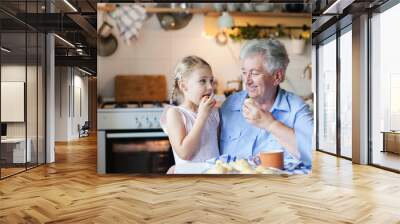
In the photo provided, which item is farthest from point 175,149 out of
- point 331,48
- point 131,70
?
point 331,48

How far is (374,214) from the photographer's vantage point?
150 inches

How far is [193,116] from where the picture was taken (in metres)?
5.02

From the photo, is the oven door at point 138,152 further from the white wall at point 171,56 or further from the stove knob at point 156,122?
the white wall at point 171,56

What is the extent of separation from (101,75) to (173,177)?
1.83 m

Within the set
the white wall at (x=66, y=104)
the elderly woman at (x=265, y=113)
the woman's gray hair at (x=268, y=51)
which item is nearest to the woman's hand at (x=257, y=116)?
the elderly woman at (x=265, y=113)

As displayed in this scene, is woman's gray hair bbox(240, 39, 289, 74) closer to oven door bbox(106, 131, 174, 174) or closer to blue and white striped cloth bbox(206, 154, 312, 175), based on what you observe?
blue and white striped cloth bbox(206, 154, 312, 175)

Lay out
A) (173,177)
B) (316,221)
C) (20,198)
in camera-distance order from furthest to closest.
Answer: (173,177) < (20,198) < (316,221)

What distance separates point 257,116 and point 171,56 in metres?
1.31

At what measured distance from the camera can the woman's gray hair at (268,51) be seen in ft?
16.6

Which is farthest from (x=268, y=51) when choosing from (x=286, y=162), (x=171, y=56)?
(x=286, y=162)

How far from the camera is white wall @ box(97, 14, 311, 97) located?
508 centimetres

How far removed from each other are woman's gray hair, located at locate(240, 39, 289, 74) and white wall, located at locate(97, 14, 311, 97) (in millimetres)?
89

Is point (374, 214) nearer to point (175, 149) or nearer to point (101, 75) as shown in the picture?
point (175, 149)

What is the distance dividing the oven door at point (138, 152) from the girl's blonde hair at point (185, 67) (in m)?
0.56
